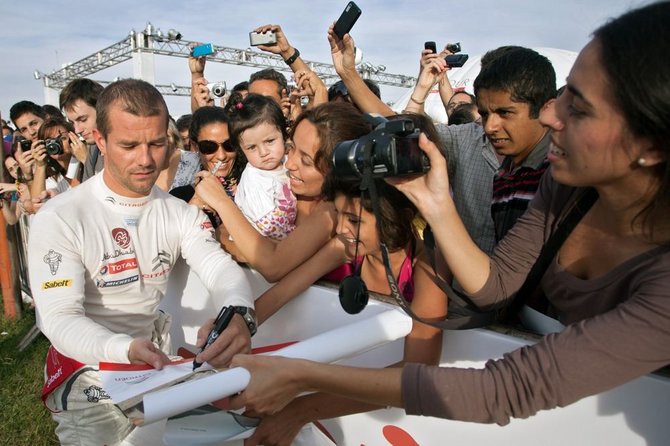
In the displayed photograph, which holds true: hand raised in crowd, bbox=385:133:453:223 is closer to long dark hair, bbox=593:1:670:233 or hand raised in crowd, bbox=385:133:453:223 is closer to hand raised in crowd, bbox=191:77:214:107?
long dark hair, bbox=593:1:670:233

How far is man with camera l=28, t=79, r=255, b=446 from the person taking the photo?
6.28 ft

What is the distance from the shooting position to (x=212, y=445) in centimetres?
142

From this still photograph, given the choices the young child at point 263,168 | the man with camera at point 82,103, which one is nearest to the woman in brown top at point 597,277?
the young child at point 263,168

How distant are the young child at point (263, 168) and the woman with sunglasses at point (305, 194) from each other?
0.30m

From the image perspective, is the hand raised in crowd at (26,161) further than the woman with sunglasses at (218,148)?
Yes

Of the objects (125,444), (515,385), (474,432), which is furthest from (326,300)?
(125,444)

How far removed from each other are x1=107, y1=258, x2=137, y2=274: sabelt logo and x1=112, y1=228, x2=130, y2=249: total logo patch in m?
0.07

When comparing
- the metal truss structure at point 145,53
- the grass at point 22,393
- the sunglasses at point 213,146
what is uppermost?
the metal truss structure at point 145,53

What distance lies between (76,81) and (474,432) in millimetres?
4083

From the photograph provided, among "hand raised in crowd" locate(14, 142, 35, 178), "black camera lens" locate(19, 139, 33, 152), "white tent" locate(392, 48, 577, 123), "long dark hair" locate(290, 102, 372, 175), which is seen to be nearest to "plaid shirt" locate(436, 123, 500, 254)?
"long dark hair" locate(290, 102, 372, 175)

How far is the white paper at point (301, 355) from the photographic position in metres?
1.22

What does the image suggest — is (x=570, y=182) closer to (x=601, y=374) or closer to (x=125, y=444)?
(x=601, y=374)

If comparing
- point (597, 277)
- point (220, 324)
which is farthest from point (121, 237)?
point (597, 277)

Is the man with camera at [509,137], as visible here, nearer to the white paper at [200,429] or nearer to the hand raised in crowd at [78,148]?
the white paper at [200,429]
